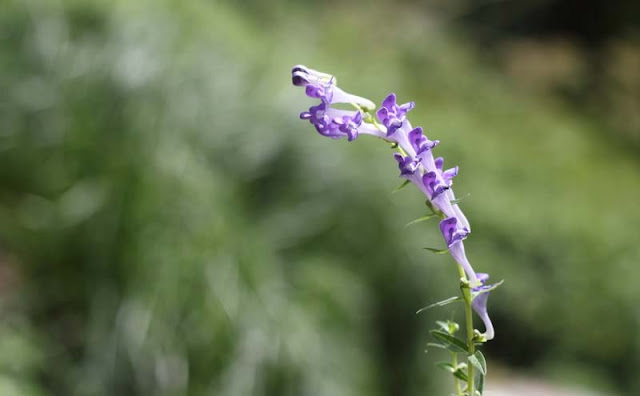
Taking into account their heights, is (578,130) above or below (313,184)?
above

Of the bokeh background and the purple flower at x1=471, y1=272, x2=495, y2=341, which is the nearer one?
the purple flower at x1=471, y1=272, x2=495, y2=341

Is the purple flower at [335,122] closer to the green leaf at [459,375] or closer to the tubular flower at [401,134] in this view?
the tubular flower at [401,134]

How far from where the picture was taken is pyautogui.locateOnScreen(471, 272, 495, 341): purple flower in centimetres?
53

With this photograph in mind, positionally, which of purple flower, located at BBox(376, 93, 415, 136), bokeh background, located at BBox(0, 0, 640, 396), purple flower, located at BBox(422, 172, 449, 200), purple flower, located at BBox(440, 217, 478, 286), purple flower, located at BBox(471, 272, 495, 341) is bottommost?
purple flower, located at BBox(471, 272, 495, 341)

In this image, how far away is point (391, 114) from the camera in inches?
20.9

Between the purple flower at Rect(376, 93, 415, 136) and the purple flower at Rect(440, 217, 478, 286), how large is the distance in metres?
0.07

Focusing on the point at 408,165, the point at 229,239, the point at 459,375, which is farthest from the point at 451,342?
the point at 229,239

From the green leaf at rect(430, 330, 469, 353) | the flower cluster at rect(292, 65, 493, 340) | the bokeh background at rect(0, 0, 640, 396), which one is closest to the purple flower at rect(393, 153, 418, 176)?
the flower cluster at rect(292, 65, 493, 340)

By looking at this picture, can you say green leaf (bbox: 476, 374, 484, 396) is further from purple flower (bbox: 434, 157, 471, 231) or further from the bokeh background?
the bokeh background

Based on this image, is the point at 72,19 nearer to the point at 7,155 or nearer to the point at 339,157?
the point at 7,155

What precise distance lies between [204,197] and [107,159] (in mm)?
336

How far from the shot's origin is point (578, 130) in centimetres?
587

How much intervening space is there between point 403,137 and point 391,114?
19mm

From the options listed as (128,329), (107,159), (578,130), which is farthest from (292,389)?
(578,130)
